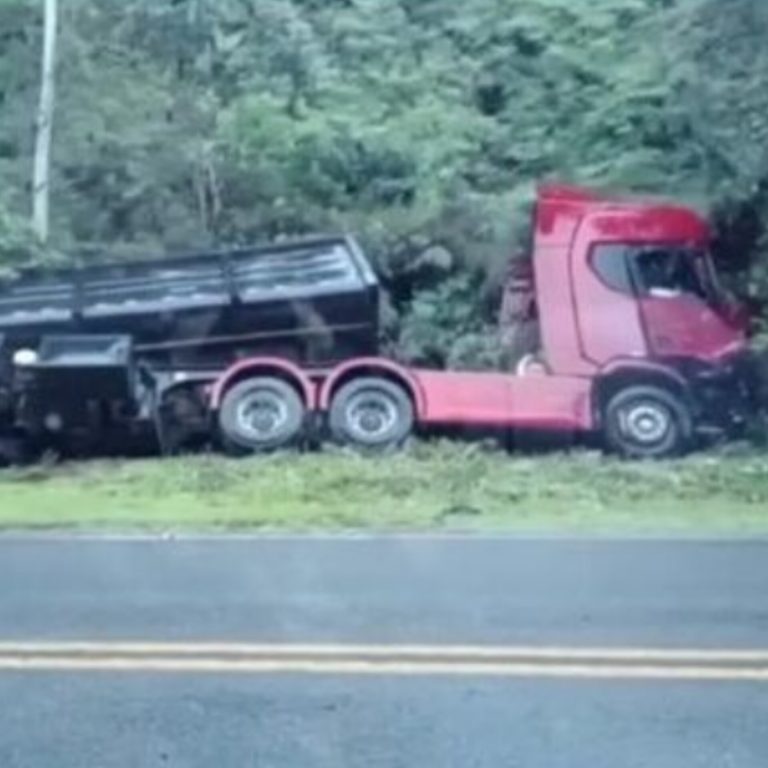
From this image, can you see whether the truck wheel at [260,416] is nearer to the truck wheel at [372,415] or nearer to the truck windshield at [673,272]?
the truck wheel at [372,415]

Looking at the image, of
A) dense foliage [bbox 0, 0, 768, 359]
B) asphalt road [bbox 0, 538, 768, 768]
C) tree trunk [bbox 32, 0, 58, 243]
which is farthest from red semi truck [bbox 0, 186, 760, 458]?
asphalt road [bbox 0, 538, 768, 768]

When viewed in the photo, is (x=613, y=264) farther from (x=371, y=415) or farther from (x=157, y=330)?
(x=157, y=330)

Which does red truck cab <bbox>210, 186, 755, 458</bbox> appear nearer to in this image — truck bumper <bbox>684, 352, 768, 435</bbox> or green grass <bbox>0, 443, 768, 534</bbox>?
truck bumper <bbox>684, 352, 768, 435</bbox>

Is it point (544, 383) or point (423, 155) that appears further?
point (423, 155)

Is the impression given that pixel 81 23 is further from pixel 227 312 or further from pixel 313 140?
pixel 227 312

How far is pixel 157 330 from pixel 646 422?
325 centimetres

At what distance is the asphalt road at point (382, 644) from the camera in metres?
6.78

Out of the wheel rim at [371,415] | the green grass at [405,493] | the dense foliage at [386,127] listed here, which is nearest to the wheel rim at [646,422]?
the green grass at [405,493]

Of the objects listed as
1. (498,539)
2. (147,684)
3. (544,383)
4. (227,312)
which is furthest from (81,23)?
(147,684)

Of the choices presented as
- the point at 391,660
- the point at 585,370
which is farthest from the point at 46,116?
the point at 391,660

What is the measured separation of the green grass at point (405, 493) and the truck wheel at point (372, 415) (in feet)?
0.75

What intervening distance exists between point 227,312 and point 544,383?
A: 7.00ft

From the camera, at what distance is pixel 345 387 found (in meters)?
16.8

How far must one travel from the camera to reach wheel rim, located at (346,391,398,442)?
16531mm
